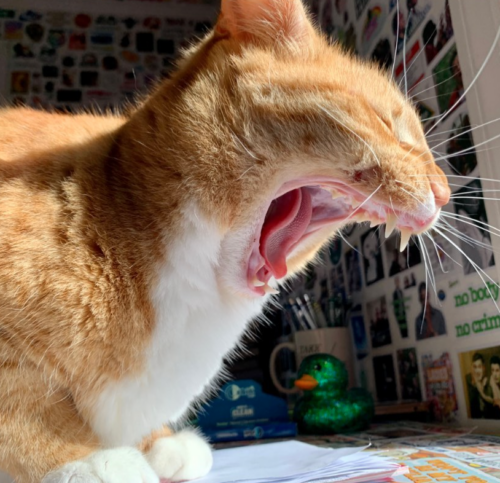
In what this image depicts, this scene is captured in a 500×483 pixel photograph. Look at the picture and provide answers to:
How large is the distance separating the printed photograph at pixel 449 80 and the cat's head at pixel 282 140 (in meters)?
0.46

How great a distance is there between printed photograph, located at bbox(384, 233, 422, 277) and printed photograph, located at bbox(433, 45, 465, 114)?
37cm

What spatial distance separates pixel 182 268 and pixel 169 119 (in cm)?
20

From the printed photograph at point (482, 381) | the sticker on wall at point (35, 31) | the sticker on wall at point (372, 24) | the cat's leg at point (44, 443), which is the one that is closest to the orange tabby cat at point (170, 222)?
the cat's leg at point (44, 443)

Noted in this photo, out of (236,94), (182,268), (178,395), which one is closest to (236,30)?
(236,94)

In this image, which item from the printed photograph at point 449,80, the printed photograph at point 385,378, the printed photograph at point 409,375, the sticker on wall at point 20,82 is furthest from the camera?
the sticker on wall at point 20,82

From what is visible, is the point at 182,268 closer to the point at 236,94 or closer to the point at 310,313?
the point at 236,94

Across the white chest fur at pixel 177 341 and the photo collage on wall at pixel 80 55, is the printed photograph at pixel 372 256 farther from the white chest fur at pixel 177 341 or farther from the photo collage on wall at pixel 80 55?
the photo collage on wall at pixel 80 55

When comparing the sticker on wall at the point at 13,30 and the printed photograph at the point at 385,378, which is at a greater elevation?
the sticker on wall at the point at 13,30

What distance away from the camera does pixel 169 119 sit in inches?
28.2

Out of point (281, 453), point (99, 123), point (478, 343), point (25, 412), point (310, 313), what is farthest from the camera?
point (310, 313)

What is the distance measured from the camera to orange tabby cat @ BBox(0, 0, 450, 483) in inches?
25.0

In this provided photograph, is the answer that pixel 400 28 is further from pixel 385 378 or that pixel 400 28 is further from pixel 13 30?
pixel 13 30

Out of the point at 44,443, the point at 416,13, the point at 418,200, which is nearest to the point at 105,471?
the point at 44,443

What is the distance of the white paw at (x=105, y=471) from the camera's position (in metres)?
0.59
